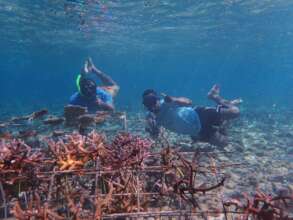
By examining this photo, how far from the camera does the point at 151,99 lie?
11344 millimetres

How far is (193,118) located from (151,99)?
88.0 inches

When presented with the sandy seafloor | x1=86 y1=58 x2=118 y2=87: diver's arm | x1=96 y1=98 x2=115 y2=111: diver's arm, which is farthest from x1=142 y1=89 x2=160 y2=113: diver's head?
x1=86 y1=58 x2=118 y2=87: diver's arm

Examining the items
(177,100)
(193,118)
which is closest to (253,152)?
(193,118)

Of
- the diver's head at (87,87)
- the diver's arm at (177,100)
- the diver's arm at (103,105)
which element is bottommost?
the diver's arm at (103,105)

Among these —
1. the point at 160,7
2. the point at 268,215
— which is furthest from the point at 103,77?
the point at 160,7

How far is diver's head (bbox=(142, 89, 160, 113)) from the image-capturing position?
37.1ft

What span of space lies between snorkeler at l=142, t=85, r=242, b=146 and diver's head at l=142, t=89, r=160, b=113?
0.59m

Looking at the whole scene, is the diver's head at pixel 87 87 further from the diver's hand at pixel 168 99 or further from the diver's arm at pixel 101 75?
the diver's arm at pixel 101 75

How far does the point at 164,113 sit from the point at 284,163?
5029 mm

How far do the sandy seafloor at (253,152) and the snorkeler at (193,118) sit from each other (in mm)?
625

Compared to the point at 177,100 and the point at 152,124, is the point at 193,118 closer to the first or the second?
the point at 177,100

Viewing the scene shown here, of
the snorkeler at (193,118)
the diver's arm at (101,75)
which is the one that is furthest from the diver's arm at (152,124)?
the diver's arm at (101,75)

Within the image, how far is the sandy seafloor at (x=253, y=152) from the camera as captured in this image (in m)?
9.44

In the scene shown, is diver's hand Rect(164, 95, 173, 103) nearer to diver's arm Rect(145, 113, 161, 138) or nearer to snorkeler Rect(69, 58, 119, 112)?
diver's arm Rect(145, 113, 161, 138)
